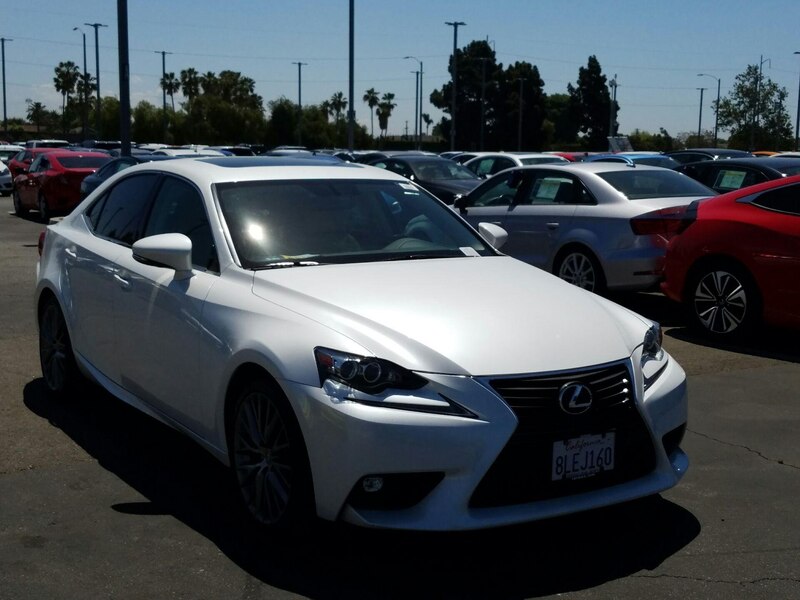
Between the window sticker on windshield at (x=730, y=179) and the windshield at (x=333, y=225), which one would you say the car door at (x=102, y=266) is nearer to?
the windshield at (x=333, y=225)

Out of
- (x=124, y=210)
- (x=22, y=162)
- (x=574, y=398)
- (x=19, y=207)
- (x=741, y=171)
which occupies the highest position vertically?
(x=124, y=210)

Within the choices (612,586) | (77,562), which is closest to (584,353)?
(612,586)

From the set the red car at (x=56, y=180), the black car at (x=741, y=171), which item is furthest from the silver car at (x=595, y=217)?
the red car at (x=56, y=180)

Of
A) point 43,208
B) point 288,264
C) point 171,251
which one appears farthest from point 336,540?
point 43,208

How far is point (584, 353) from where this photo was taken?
167 inches

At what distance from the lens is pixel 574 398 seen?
13.5ft

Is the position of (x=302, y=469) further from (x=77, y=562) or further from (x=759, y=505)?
(x=759, y=505)

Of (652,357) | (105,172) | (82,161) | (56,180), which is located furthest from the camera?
(82,161)

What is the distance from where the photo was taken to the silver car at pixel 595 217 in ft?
34.5

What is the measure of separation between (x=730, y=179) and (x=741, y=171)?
177mm

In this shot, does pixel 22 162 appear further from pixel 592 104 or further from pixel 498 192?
pixel 592 104

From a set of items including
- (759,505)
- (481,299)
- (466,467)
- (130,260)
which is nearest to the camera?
(466,467)

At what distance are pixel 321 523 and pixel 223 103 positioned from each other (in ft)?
278

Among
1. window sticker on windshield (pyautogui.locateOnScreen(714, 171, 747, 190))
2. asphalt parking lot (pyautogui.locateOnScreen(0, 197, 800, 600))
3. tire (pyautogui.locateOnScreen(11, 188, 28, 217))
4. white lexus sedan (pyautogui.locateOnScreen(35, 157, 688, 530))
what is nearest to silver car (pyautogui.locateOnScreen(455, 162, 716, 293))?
window sticker on windshield (pyautogui.locateOnScreen(714, 171, 747, 190))
